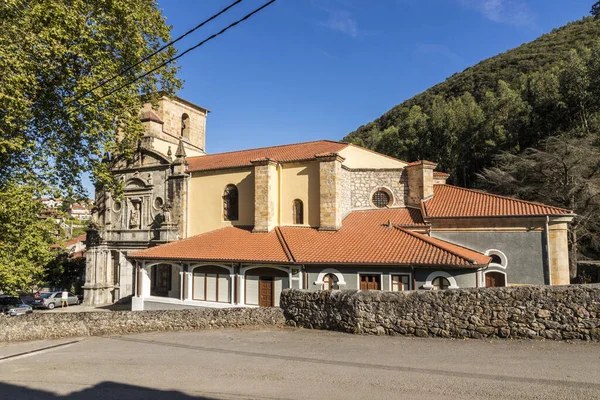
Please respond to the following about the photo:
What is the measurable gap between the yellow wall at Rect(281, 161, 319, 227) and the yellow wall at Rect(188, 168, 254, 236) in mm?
2054

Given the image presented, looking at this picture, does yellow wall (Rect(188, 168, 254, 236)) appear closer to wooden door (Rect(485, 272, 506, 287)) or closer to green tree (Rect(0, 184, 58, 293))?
green tree (Rect(0, 184, 58, 293))

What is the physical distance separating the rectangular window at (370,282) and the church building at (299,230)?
4 cm

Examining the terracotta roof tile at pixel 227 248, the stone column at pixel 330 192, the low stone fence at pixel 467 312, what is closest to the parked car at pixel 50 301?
the terracotta roof tile at pixel 227 248

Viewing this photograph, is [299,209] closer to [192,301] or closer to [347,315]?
[192,301]

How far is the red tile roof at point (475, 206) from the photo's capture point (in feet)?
55.8

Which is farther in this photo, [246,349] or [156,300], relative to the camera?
[156,300]

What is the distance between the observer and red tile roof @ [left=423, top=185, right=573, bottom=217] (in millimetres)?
17014

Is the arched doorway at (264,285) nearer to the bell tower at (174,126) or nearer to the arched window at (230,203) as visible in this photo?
the arched window at (230,203)

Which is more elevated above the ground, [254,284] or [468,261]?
[468,261]

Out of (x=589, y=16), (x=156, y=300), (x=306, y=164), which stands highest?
(x=589, y=16)

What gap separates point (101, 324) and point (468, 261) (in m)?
13.6

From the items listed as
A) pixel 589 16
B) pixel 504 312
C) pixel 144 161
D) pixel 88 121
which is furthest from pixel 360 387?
pixel 589 16

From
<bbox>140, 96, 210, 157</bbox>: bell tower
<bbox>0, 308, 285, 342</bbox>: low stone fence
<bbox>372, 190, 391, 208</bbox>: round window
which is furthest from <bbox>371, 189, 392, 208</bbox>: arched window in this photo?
<bbox>140, 96, 210, 157</bbox>: bell tower

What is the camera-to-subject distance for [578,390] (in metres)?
6.14
